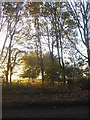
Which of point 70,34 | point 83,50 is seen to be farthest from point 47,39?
point 83,50

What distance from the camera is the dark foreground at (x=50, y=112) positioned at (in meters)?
4.30

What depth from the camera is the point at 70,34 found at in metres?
7.90

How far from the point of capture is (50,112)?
4527mm

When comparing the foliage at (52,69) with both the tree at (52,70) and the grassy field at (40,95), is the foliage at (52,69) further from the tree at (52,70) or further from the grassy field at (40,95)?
the grassy field at (40,95)

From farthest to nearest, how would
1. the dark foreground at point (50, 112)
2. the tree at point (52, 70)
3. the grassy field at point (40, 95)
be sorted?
the tree at point (52, 70)
the grassy field at point (40, 95)
the dark foreground at point (50, 112)

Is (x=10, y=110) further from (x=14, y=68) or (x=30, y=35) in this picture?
(x=30, y=35)

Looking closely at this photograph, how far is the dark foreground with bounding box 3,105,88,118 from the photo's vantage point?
→ 14.1ft

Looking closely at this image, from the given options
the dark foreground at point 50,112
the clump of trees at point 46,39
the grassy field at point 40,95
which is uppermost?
the clump of trees at point 46,39

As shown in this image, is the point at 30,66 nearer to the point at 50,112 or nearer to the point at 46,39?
the point at 46,39

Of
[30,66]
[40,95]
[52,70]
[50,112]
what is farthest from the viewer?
[30,66]

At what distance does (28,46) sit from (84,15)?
11.5 ft

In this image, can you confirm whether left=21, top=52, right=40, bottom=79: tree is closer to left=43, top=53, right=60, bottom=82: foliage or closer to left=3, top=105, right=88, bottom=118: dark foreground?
left=43, top=53, right=60, bottom=82: foliage

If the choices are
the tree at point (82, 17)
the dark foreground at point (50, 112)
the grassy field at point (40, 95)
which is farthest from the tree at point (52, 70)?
the dark foreground at point (50, 112)

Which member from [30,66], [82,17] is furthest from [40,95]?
[82,17]
